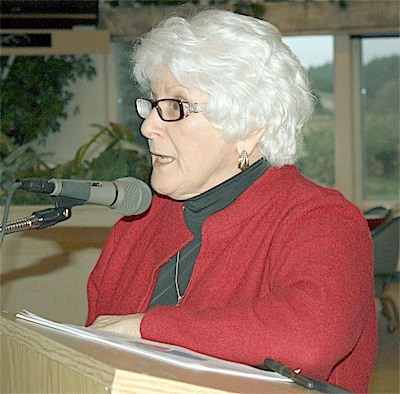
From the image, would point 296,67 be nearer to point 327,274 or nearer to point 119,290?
point 327,274

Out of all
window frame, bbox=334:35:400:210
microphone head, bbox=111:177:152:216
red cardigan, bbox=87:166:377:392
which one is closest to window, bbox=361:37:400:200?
window frame, bbox=334:35:400:210

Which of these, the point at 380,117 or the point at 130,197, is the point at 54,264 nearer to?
the point at 130,197

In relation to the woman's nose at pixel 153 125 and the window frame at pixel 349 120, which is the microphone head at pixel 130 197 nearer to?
the woman's nose at pixel 153 125

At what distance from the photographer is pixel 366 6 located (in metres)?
7.93

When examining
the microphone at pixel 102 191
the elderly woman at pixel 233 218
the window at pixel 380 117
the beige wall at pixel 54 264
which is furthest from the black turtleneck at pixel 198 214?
the window at pixel 380 117

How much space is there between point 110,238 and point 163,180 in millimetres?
324

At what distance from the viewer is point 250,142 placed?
6.29ft

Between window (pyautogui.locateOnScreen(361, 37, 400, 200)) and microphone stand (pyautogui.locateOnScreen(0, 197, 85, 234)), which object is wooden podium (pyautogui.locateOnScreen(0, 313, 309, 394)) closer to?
microphone stand (pyautogui.locateOnScreen(0, 197, 85, 234))

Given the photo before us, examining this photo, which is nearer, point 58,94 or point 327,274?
point 327,274

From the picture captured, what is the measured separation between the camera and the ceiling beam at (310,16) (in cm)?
783

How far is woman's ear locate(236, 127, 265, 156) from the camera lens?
75.1 inches

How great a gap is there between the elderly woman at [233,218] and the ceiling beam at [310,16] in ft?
19.6

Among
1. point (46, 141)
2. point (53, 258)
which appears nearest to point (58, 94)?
point (46, 141)

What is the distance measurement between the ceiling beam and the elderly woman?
598 cm
